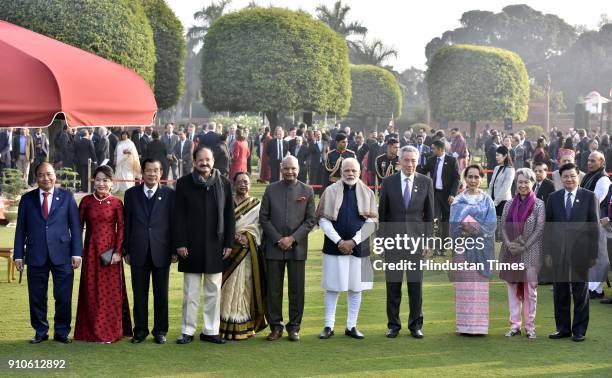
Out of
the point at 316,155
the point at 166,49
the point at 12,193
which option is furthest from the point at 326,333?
the point at 166,49

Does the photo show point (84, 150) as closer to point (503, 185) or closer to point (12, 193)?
point (12, 193)

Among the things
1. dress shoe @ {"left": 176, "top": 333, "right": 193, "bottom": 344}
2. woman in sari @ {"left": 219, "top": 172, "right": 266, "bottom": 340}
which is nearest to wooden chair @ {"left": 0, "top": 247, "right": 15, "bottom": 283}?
dress shoe @ {"left": 176, "top": 333, "right": 193, "bottom": 344}

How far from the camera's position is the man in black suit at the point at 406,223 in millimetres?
8422

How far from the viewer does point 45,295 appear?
8.04 meters

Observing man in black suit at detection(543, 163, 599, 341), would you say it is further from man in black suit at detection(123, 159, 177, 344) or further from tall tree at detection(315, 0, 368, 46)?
tall tree at detection(315, 0, 368, 46)

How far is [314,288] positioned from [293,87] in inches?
924

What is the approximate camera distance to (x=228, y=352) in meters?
7.84

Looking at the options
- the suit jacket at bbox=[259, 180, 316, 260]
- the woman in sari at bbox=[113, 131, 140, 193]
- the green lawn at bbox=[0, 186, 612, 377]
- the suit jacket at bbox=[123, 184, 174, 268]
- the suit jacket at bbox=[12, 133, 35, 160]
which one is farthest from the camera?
the suit jacket at bbox=[12, 133, 35, 160]

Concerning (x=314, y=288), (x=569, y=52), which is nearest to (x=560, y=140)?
(x=314, y=288)

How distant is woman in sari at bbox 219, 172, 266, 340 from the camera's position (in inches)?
325

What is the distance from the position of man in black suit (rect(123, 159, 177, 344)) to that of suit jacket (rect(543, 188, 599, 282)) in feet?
10.8

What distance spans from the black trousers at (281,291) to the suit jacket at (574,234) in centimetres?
218

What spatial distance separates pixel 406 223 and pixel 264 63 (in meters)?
25.8

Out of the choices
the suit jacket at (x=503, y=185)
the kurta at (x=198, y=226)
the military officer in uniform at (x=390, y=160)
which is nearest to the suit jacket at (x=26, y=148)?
the military officer in uniform at (x=390, y=160)
